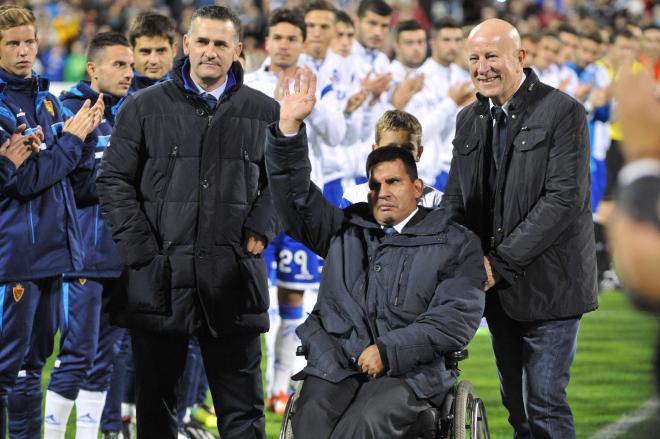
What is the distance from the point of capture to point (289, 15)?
8.45m

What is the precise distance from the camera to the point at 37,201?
5691mm

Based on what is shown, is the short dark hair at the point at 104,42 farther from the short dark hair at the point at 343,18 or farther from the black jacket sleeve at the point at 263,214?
the short dark hair at the point at 343,18

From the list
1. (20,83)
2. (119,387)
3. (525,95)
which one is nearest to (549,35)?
(119,387)

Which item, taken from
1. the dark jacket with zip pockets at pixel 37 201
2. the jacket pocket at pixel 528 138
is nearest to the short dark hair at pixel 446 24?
the dark jacket with zip pockets at pixel 37 201

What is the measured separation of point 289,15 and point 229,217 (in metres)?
3.45

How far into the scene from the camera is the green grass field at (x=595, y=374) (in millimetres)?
7781

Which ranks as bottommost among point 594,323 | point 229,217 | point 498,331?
point 594,323

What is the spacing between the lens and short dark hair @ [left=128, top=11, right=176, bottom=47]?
23.0 feet

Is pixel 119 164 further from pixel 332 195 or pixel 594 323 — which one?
pixel 594 323

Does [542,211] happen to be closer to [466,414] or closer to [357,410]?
[466,414]

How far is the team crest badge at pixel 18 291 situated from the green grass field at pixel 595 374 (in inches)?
76.3

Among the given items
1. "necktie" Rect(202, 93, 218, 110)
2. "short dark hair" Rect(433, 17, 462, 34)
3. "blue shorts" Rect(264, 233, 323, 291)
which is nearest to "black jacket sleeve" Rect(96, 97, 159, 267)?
"necktie" Rect(202, 93, 218, 110)

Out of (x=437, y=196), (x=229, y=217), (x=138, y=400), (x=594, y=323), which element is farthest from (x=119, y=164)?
(x=594, y=323)

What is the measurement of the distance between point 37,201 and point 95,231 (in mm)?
632
